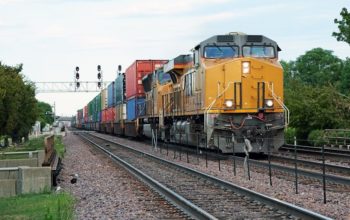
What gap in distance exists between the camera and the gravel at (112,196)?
429 inches

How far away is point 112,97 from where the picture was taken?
56438 millimetres

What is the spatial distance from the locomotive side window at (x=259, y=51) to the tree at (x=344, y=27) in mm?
14670

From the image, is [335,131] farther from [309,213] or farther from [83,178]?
[309,213]

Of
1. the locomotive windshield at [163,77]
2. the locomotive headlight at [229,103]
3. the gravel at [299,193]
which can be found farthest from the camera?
the locomotive windshield at [163,77]

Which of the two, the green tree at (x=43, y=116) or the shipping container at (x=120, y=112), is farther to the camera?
the green tree at (x=43, y=116)

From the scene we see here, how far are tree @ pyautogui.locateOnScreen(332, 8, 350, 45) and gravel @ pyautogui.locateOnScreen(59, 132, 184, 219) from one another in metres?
20.9

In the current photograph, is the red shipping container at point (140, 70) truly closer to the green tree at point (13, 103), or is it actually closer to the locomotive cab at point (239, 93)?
the green tree at point (13, 103)

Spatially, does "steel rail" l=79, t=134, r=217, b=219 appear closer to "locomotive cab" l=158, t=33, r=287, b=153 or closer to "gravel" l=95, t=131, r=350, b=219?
"gravel" l=95, t=131, r=350, b=219

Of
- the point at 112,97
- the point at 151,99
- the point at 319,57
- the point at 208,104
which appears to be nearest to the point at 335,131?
the point at 208,104

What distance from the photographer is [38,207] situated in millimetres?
11609

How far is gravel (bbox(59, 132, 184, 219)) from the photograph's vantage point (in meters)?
10.9

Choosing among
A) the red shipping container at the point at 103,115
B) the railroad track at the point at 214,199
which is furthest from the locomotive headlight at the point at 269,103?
the red shipping container at the point at 103,115

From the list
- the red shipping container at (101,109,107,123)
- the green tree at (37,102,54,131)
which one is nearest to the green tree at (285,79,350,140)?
the green tree at (37,102,54,131)

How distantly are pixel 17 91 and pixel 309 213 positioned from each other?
25.8m
